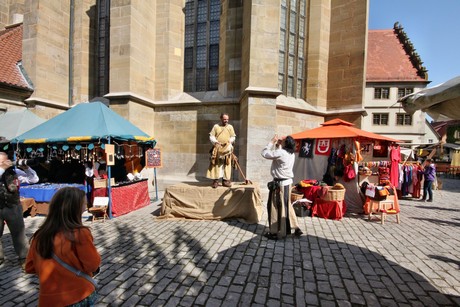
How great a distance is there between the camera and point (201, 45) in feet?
34.6

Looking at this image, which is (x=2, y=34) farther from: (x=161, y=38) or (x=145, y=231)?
(x=145, y=231)

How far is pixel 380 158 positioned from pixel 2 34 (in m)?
18.3

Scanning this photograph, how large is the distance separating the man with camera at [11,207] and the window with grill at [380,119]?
98.0 feet

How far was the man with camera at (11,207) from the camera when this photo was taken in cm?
325

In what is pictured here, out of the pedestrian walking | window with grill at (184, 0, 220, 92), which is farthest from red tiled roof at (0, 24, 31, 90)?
the pedestrian walking

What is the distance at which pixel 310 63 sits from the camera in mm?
10711

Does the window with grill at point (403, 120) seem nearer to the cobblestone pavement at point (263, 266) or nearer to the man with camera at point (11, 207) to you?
the cobblestone pavement at point (263, 266)

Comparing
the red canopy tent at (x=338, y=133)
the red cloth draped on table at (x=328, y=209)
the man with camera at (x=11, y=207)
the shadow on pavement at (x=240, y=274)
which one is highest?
the red canopy tent at (x=338, y=133)

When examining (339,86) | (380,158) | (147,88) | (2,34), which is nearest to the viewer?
(380,158)

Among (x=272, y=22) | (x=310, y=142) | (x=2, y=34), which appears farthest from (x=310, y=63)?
(x=2, y=34)

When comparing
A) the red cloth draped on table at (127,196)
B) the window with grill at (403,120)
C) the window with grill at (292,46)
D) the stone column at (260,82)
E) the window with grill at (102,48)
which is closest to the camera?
the red cloth draped on table at (127,196)

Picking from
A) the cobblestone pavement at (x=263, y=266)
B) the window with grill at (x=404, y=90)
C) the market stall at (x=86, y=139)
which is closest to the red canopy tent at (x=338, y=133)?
the cobblestone pavement at (x=263, y=266)

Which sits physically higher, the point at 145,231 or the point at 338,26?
the point at 338,26

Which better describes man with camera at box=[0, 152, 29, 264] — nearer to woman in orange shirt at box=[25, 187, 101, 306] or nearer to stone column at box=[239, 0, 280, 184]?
woman in orange shirt at box=[25, 187, 101, 306]
